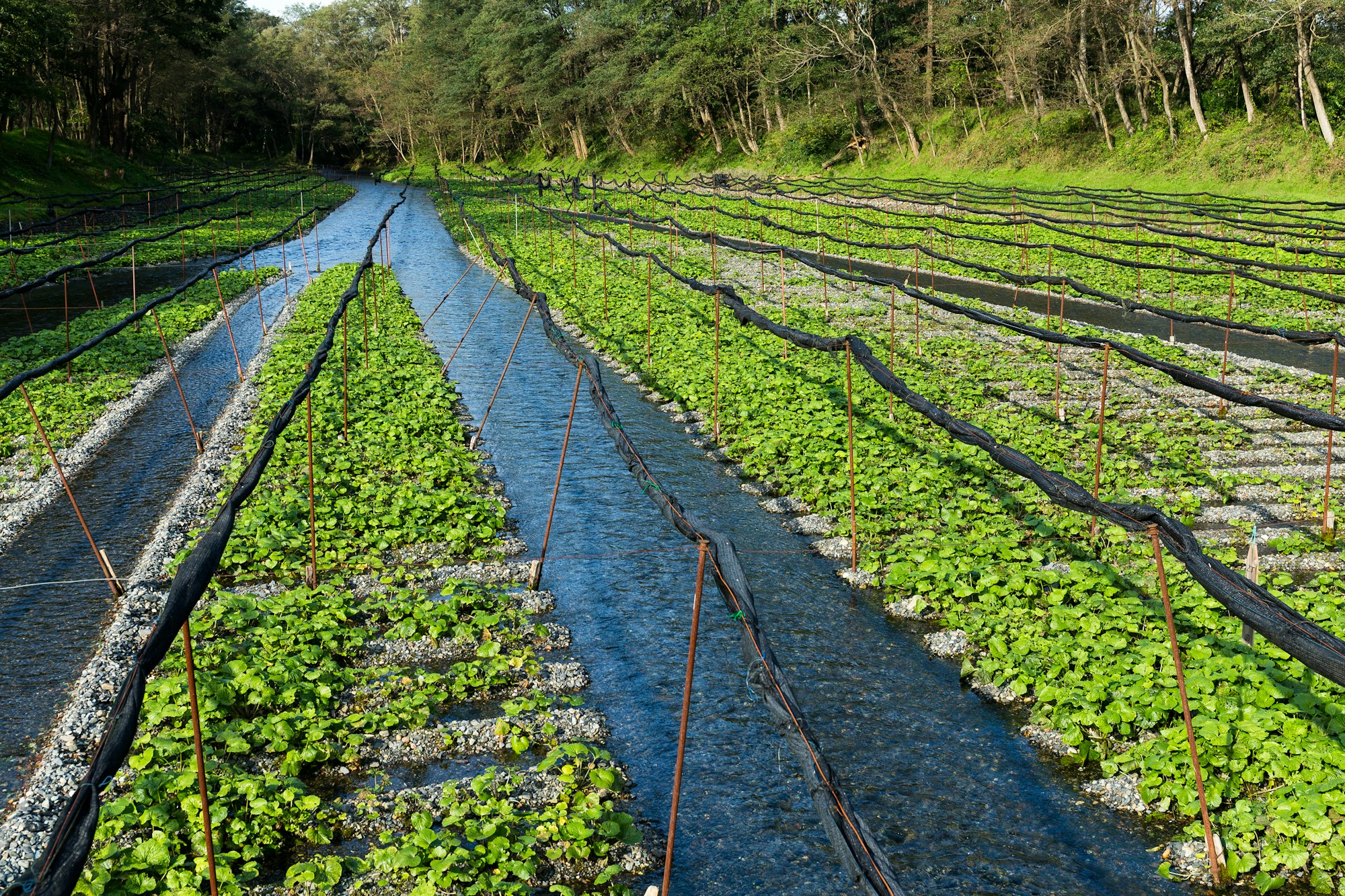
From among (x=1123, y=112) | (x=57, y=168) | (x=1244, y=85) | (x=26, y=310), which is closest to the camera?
(x=26, y=310)

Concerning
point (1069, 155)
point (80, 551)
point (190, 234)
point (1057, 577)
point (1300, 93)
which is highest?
point (1300, 93)

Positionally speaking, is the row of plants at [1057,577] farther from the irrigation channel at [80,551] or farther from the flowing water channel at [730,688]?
the irrigation channel at [80,551]

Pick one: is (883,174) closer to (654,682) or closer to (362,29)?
(654,682)

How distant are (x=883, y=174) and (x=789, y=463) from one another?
5098 centimetres

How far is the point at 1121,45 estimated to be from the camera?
51.6m

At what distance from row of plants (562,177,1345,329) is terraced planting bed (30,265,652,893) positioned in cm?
1586

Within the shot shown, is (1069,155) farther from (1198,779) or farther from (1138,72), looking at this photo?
(1198,779)

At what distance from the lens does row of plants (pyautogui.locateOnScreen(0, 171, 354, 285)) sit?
104 feet

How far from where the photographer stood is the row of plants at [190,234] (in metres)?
31.8

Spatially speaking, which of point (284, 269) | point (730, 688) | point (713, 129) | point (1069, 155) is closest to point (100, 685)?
point (730, 688)

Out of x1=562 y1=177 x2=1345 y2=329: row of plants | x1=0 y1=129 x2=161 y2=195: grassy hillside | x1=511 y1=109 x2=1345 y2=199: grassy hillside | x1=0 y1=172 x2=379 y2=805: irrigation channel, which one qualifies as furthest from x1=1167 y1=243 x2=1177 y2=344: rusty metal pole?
x1=0 y1=129 x2=161 y2=195: grassy hillside

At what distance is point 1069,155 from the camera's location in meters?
50.6

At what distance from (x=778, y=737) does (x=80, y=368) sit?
16291 mm

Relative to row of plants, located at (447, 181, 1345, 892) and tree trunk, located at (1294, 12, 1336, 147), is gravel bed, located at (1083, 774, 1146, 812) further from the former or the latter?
tree trunk, located at (1294, 12, 1336, 147)
